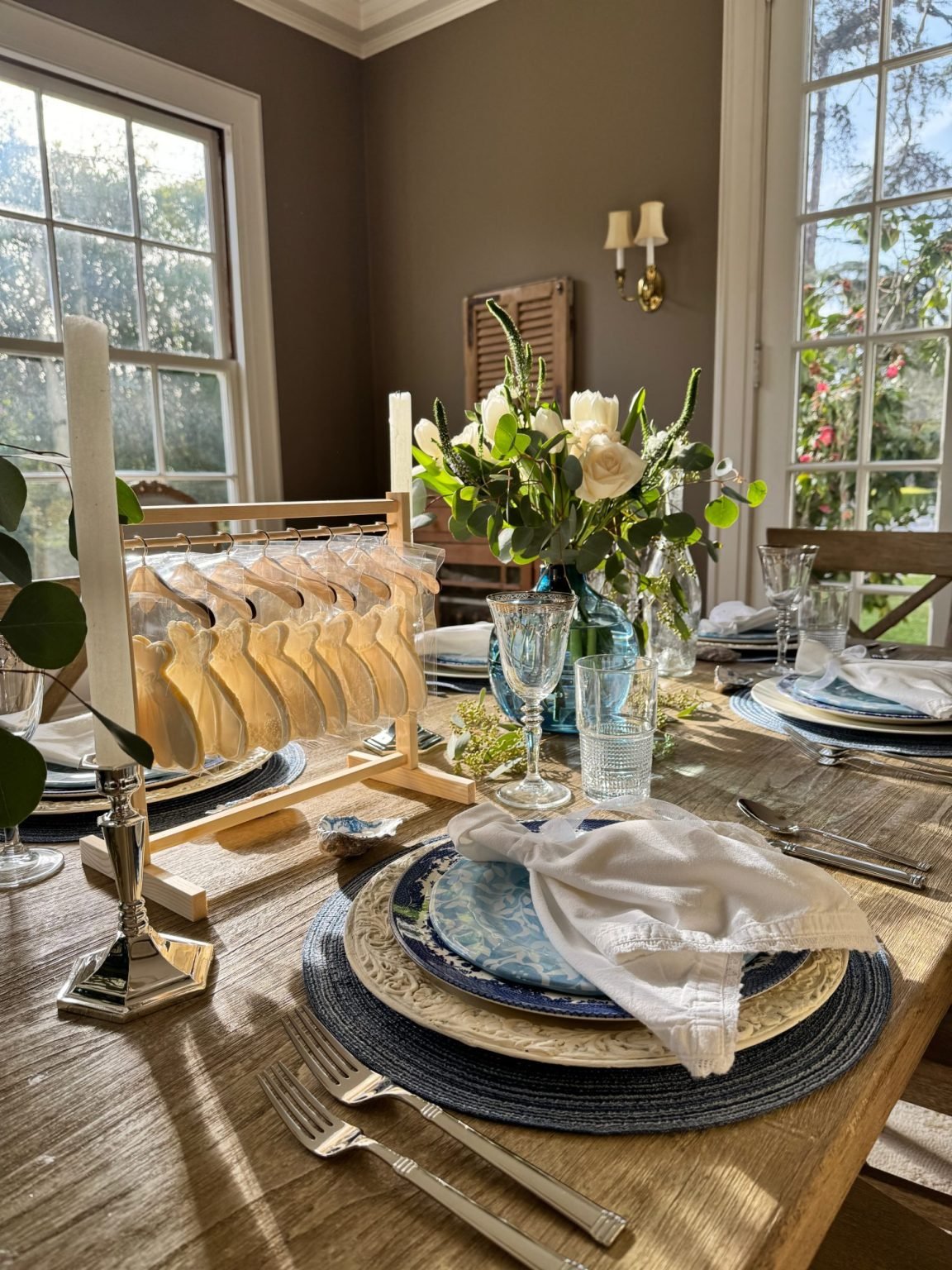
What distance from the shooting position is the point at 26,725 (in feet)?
2.65

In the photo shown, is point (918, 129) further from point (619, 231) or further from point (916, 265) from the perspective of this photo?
point (619, 231)

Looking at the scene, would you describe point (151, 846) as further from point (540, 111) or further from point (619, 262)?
point (540, 111)

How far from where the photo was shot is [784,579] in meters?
1.32

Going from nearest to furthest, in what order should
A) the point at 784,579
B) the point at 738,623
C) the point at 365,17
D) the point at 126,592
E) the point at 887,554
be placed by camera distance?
the point at 126,592, the point at 784,579, the point at 738,623, the point at 887,554, the point at 365,17

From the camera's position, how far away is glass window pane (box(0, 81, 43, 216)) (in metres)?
2.59

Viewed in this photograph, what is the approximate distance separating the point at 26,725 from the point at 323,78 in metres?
3.54

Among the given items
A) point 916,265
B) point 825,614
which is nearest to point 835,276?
point 916,265

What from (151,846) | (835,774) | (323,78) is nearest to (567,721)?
(835,774)

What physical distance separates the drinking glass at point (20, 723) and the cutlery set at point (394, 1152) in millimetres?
357

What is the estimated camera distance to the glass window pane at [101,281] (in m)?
2.77

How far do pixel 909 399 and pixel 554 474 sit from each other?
198cm

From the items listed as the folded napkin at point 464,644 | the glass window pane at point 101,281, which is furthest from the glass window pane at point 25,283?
the folded napkin at point 464,644

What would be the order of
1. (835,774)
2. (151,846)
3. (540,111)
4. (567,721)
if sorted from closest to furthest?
1. (151,846)
2. (835,774)
3. (567,721)
4. (540,111)

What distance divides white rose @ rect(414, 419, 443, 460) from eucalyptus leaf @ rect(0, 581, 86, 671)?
63 cm
